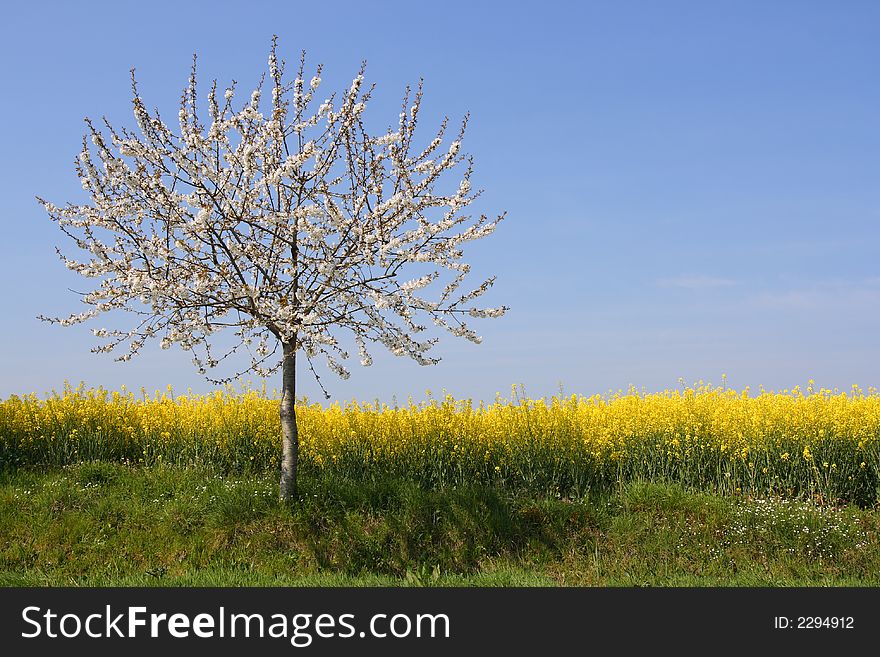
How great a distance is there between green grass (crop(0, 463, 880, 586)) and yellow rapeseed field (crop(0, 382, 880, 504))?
2.62 feet

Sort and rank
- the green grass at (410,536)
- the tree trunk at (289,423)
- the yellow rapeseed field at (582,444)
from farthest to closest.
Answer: the yellow rapeseed field at (582,444) < the tree trunk at (289,423) < the green grass at (410,536)

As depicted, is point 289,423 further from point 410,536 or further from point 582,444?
point 582,444

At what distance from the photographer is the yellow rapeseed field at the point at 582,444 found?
1191cm

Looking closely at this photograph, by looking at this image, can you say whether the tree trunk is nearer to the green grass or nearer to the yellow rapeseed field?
the green grass

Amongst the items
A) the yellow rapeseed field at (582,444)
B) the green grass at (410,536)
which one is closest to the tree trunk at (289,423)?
the green grass at (410,536)

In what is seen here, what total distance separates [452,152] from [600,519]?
540 centimetres

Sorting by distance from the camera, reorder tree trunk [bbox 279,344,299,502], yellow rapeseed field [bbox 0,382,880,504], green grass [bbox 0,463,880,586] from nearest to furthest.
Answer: green grass [bbox 0,463,880,586]
tree trunk [bbox 279,344,299,502]
yellow rapeseed field [bbox 0,382,880,504]

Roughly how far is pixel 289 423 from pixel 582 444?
4823 millimetres

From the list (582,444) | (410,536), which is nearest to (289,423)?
(410,536)

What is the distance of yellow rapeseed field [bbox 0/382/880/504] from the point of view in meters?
11.9

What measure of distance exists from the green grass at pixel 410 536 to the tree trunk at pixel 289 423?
0.27m

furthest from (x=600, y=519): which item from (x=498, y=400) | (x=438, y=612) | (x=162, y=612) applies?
(x=162, y=612)

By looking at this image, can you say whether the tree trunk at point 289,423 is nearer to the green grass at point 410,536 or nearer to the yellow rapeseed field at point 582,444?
the green grass at point 410,536

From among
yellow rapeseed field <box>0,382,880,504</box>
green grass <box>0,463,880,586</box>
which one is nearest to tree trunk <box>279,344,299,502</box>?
green grass <box>0,463,880,586</box>
